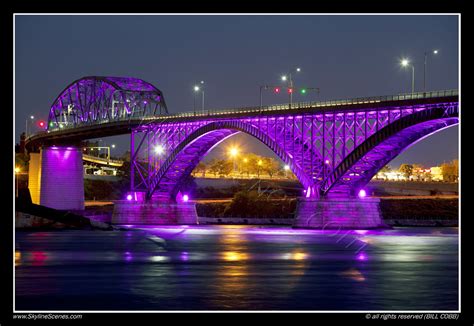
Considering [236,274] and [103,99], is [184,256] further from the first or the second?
[103,99]

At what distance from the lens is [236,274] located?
48938 millimetres

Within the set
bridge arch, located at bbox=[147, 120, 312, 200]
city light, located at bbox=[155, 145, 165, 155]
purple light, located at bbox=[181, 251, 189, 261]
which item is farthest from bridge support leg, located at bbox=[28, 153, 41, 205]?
purple light, located at bbox=[181, 251, 189, 261]

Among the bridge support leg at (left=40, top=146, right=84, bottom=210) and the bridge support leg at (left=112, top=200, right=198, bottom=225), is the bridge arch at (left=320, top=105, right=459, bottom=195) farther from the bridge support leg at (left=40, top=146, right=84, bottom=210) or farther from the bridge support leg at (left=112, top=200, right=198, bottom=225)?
the bridge support leg at (left=40, top=146, right=84, bottom=210)

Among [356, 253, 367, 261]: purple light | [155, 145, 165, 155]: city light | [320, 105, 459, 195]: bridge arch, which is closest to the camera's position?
[356, 253, 367, 261]: purple light

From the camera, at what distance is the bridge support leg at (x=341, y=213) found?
98688 mm

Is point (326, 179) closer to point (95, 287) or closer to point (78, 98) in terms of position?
point (95, 287)

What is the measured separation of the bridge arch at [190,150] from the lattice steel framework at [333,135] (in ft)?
0.35

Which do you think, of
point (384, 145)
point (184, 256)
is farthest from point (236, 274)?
point (384, 145)

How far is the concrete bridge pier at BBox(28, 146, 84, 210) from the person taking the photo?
143 m

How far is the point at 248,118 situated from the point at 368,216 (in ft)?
58.2

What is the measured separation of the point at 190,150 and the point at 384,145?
3663cm

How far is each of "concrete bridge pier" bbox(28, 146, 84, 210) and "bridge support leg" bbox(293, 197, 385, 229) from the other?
51.2m
